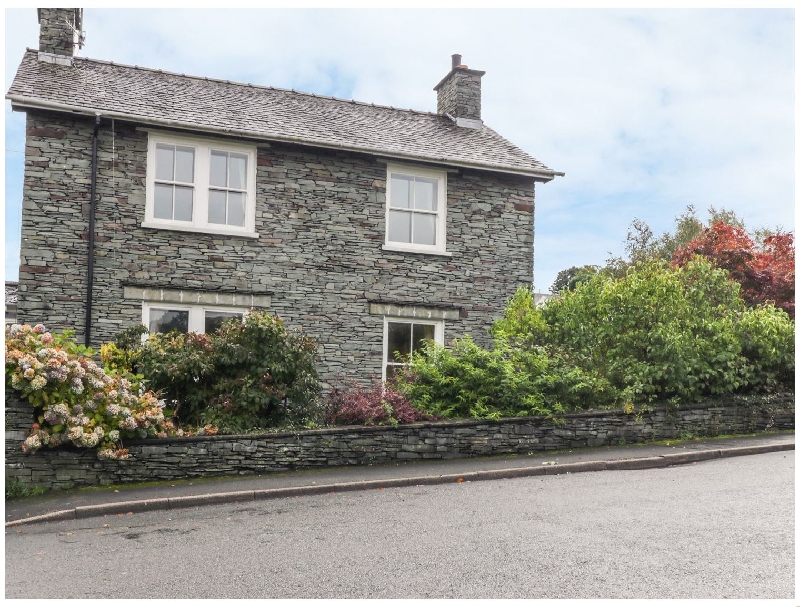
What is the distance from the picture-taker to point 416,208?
57.0 ft

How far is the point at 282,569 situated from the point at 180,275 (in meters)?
9.85

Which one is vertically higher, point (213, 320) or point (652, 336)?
point (213, 320)

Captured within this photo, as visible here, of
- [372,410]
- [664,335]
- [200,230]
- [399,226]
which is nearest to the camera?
[372,410]

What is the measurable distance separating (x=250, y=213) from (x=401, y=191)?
321 cm

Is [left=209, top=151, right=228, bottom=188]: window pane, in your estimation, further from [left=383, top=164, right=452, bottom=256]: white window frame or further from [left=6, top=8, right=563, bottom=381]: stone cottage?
[left=383, top=164, right=452, bottom=256]: white window frame

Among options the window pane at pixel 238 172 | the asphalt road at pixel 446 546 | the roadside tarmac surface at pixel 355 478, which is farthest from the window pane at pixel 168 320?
the asphalt road at pixel 446 546

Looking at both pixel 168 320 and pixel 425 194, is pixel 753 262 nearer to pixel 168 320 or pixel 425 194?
pixel 425 194

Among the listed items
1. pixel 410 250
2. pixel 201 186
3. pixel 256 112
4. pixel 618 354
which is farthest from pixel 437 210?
pixel 618 354

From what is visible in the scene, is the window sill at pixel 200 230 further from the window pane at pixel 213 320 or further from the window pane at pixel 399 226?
the window pane at pixel 399 226

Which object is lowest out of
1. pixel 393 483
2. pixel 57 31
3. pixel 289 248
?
pixel 393 483

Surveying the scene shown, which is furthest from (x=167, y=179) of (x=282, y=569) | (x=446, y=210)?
(x=282, y=569)

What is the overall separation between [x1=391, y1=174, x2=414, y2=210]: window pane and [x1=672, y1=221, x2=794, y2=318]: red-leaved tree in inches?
332

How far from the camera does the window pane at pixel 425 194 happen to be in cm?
1744

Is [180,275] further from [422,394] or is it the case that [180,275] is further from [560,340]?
[560,340]
